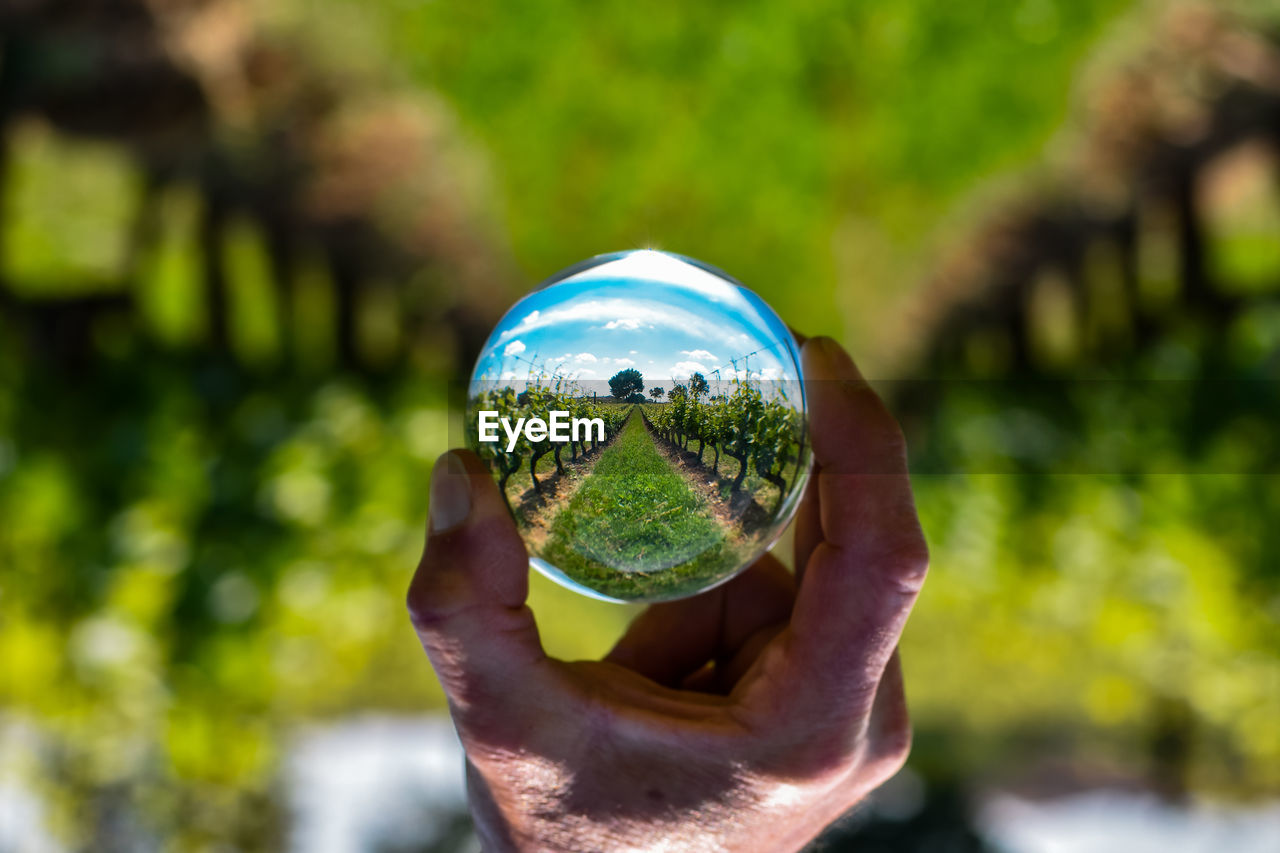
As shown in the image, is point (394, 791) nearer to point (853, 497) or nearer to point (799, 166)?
point (799, 166)

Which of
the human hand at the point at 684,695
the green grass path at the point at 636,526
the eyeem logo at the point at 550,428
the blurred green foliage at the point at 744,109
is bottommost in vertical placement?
the human hand at the point at 684,695

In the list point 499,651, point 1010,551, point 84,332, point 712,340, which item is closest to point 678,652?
point 499,651

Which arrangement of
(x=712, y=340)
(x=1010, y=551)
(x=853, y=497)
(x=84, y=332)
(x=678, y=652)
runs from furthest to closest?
(x=1010, y=551), (x=84, y=332), (x=678, y=652), (x=853, y=497), (x=712, y=340)

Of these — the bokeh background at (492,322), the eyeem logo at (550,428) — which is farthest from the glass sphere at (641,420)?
the bokeh background at (492,322)

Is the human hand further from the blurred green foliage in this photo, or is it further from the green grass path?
the blurred green foliage

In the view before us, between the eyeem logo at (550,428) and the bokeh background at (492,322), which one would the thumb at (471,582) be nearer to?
the eyeem logo at (550,428)

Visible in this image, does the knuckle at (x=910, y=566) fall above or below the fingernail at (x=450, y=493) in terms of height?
below

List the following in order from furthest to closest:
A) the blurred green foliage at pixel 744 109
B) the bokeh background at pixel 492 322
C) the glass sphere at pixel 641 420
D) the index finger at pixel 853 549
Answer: the blurred green foliage at pixel 744 109 → the bokeh background at pixel 492 322 → the index finger at pixel 853 549 → the glass sphere at pixel 641 420

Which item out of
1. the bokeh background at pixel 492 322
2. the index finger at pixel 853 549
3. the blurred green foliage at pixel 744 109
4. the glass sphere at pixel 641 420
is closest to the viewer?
the glass sphere at pixel 641 420

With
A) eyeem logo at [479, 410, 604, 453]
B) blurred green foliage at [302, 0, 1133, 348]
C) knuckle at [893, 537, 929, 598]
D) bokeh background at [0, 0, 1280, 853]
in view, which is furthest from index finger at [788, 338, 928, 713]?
blurred green foliage at [302, 0, 1133, 348]
